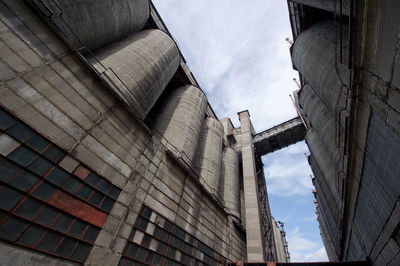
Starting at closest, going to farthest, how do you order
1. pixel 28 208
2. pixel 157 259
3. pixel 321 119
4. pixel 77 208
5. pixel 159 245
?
pixel 28 208 → pixel 77 208 → pixel 157 259 → pixel 159 245 → pixel 321 119

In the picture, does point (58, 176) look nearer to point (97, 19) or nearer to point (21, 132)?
point (21, 132)

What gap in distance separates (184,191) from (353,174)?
377 inches

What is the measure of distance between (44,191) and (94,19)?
10335 millimetres

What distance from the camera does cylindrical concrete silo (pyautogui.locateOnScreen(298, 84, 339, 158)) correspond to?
13664 millimetres

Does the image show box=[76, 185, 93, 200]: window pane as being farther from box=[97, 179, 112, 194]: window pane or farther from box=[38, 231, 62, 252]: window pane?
box=[38, 231, 62, 252]: window pane

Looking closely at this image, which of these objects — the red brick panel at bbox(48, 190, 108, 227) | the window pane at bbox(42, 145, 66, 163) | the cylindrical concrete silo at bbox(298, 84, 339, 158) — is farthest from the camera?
the cylindrical concrete silo at bbox(298, 84, 339, 158)

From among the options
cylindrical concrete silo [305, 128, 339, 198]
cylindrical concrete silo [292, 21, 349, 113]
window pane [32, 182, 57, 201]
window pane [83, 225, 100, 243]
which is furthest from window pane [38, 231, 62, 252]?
cylindrical concrete silo [305, 128, 339, 198]

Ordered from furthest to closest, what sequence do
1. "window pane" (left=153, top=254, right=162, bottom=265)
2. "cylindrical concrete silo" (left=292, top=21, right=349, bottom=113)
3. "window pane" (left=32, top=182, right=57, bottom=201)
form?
"cylindrical concrete silo" (left=292, top=21, right=349, bottom=113) → "window pane" (left=153, top=254, right=162, bottom=265) → "window pane" (left=32, top=182, right=57, bottom=201)

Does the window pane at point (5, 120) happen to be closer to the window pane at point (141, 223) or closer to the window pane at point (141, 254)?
the window pane at point (141, 223)

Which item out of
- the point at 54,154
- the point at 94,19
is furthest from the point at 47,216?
the point at 94,19

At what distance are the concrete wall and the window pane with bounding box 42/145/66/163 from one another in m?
0.23

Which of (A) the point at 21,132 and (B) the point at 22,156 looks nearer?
(B) the point at 22,156

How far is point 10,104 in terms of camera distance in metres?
5.57

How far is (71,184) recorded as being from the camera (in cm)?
663
